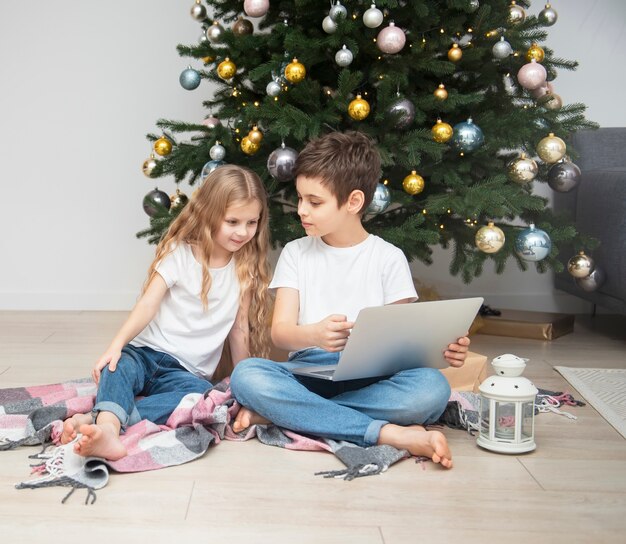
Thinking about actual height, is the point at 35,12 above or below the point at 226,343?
above

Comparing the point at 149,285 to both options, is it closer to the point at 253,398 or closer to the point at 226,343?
the point at 226,343

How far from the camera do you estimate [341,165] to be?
5.75ft

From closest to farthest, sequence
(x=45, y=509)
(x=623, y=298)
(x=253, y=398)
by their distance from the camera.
A: (x=45, y=509), (x=253, y=398), (x=623, y=298)

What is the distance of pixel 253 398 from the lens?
1.61 metres

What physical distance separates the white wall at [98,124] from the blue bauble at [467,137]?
1.03 metres

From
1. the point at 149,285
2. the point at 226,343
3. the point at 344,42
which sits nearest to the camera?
the point at 149,285

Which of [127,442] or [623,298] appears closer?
[127,442]

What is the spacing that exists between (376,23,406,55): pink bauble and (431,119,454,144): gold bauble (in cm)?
22

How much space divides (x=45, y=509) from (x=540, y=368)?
144 centimetres

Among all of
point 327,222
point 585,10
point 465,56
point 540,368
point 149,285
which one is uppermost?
point 585,10

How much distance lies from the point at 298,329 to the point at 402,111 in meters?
0.75

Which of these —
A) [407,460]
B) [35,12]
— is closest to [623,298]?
[407,460]

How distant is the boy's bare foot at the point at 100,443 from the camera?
1.36m

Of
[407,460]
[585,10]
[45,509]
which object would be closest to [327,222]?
[407,460]
